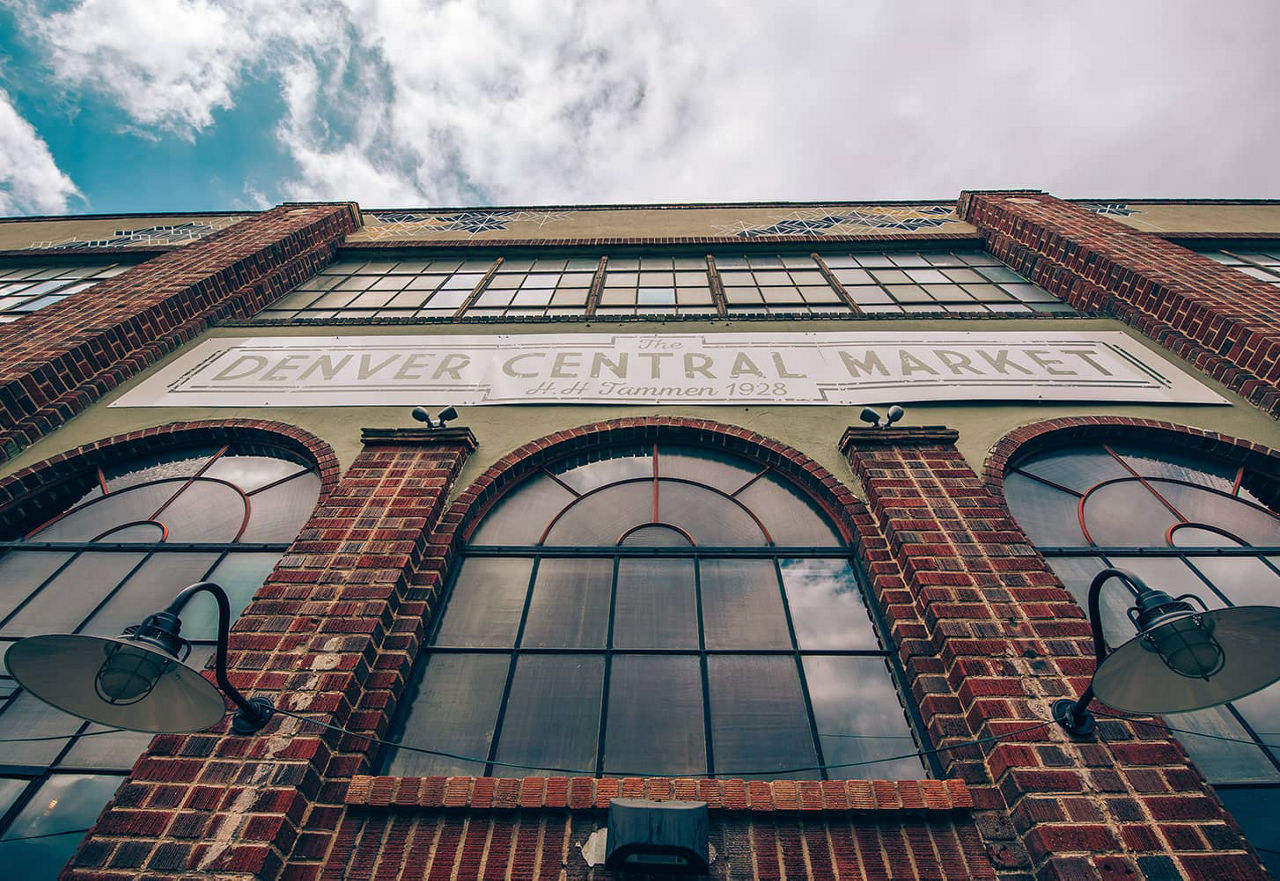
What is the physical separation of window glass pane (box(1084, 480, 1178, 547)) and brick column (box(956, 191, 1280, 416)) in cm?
160

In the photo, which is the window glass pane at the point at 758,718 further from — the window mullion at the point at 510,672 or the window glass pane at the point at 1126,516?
the window glass pane at the point at 1126,516

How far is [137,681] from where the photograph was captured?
87.4 inches

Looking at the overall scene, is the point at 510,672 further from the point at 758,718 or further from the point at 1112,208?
the point at 1112,208

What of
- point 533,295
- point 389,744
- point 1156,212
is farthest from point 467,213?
point 1156,212

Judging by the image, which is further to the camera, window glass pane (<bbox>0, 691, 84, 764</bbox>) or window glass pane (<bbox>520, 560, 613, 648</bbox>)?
window glass pane (<bbox>520, 560, 613, 648</bbox>)

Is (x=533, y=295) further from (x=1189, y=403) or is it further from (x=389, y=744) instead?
(x=1189, y=403)

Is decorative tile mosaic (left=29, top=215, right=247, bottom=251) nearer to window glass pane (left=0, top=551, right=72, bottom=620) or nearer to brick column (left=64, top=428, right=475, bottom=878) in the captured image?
window glass pane (left=0, top=551, right=72, bottom=620)

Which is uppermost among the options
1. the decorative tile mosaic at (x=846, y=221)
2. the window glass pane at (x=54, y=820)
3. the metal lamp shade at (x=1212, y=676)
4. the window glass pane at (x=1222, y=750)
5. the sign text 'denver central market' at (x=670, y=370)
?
the decorative tile mosaic at (x=846, y=221)

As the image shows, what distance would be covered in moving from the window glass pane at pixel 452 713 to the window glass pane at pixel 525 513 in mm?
953

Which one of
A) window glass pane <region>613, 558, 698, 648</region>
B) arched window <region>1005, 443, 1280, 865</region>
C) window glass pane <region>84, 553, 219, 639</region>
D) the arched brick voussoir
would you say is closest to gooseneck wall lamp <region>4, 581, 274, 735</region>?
window glass pane <region>84, 553, 219, 639</region>

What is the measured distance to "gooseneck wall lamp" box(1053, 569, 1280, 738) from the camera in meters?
2.12

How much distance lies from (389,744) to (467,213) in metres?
9.45

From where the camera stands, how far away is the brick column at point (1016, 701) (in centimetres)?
245

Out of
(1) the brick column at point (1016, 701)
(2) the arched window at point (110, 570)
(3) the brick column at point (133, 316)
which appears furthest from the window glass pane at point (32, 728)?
(1) the brick column at point (1016, 701)
